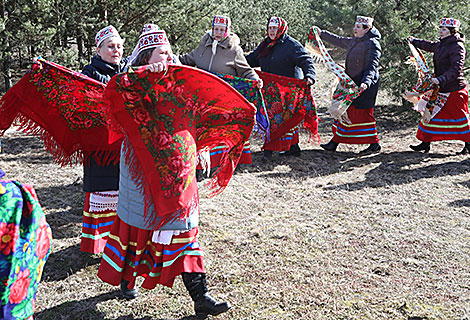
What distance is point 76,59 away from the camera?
7379 millimetres

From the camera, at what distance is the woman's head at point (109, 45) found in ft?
11.5

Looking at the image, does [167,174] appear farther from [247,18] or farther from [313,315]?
[247,18]

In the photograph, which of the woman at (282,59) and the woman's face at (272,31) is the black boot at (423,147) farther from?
the woman's face at (272,31)

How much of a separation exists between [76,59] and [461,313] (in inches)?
253

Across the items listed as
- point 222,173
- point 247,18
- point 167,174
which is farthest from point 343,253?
point 247,18

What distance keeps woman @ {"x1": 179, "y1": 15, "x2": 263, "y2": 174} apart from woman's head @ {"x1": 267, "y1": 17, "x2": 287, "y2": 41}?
0.91 m

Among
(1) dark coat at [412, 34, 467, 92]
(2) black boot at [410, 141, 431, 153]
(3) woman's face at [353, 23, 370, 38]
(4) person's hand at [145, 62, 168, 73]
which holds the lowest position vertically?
(2) black boot at [410, 141, 431, 153]

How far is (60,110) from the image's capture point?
3500 millimetres

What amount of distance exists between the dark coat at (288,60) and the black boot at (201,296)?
3777 mm

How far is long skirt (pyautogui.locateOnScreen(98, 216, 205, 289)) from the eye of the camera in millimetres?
2754

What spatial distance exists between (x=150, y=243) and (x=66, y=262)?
1.18m

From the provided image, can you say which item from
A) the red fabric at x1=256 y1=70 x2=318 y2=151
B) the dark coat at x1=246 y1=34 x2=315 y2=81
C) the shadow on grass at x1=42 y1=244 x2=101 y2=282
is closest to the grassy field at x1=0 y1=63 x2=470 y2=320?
the shadow on grass at x1=42 y1=244 x2=101 y2=282

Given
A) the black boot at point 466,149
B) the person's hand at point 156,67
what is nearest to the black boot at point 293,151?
the black boot at point 466,149

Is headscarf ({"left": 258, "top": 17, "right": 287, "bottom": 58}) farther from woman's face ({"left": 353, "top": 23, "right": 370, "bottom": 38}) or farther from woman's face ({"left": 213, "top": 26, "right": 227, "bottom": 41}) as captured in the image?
woman's face ({"left": 213, "top": 26, "right": 227, "bottom": 41})
